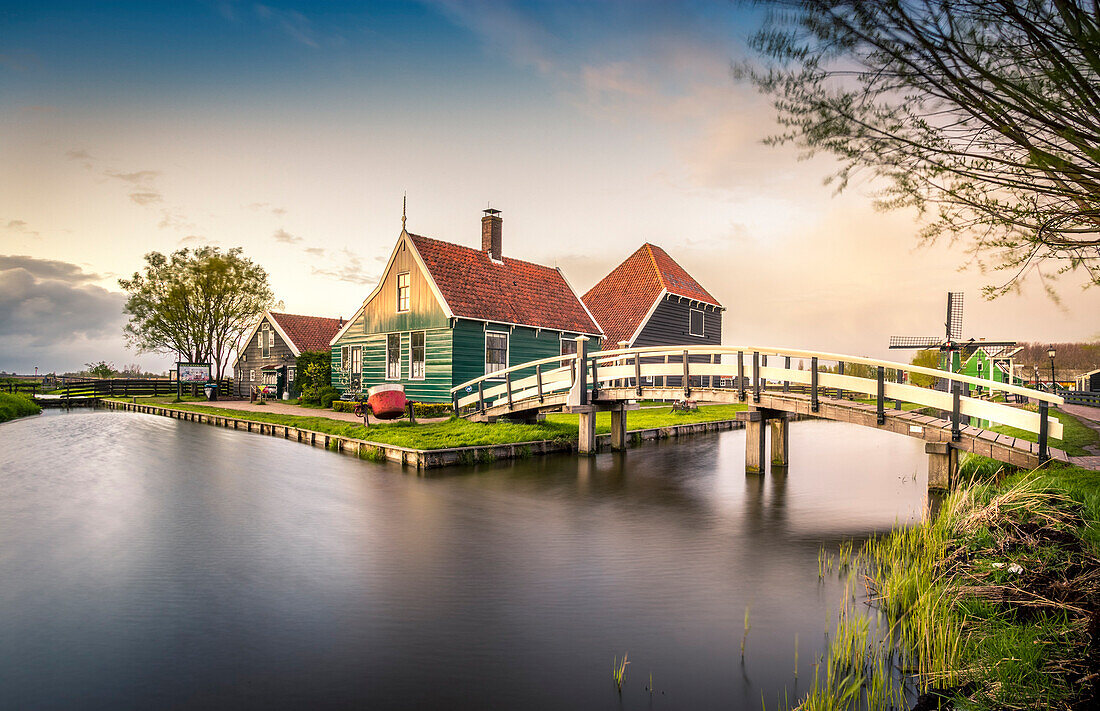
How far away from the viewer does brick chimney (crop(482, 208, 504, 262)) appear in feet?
88.6

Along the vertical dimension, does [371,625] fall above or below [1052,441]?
below

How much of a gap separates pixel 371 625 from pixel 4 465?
14231 mm

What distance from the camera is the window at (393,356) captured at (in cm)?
2533

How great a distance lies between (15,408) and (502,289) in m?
22.9

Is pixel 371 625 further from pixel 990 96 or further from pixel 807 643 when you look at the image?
pixel 990 96

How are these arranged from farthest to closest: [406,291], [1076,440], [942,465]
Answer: [406,291], [1076,440], [942,465]

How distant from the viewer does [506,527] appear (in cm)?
976

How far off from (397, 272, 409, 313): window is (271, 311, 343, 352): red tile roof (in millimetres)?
14571

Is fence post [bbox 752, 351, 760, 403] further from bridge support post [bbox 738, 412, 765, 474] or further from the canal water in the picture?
the canal water

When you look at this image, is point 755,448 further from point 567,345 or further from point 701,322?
point 701,322

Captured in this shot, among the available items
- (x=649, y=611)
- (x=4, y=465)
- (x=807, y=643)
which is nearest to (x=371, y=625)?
(x=649, y=611)

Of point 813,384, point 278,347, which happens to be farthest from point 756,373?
point 278,347

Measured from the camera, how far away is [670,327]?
33156mm

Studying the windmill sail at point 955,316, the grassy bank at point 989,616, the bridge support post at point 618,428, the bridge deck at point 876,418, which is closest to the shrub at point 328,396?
the bridge deck at point 876,418
